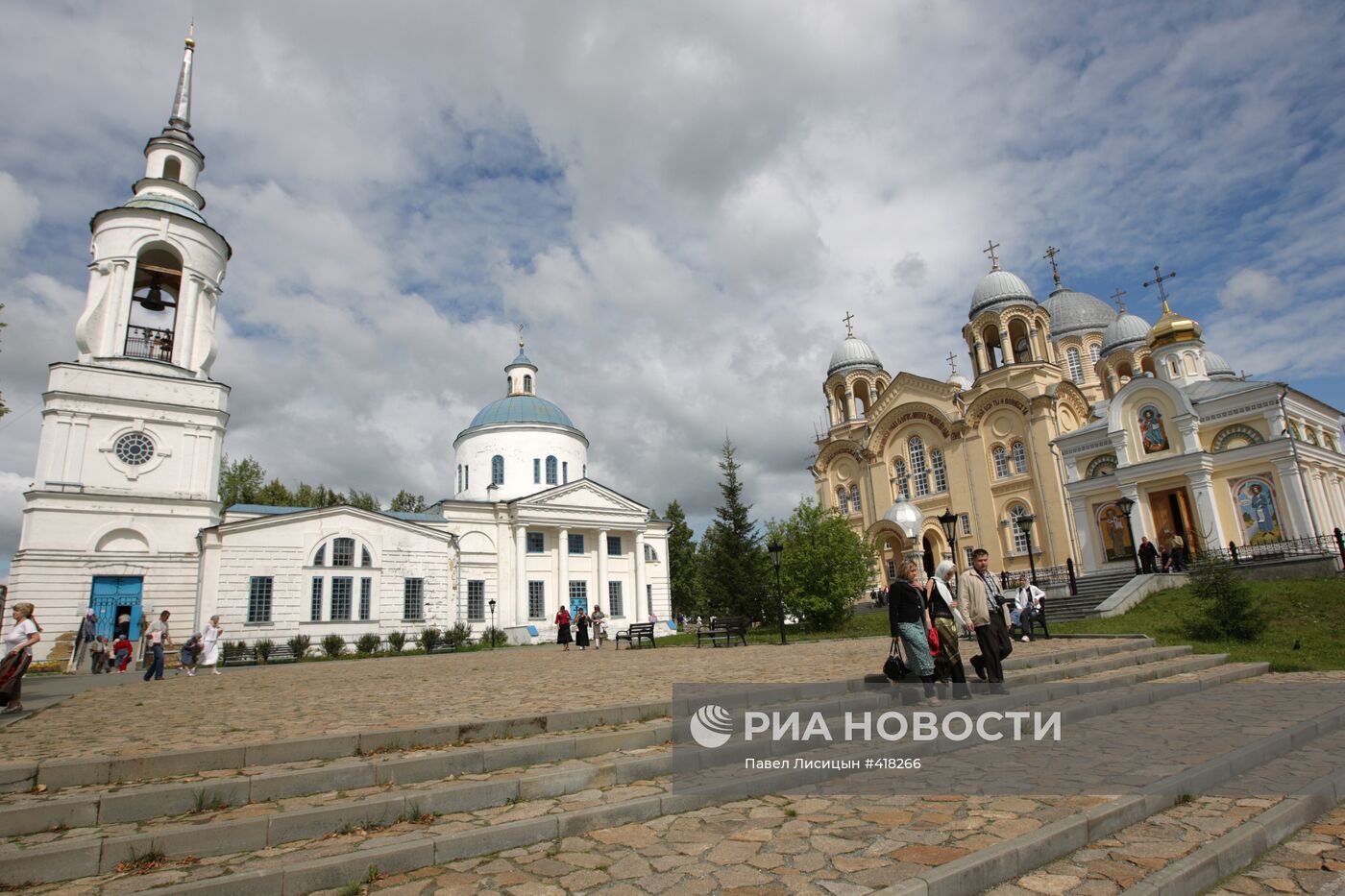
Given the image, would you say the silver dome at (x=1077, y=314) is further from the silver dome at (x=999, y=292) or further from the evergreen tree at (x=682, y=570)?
the evergreen tree at (x=682, y=570)

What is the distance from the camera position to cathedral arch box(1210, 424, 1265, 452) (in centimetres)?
2594

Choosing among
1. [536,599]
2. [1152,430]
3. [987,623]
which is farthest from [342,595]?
[1152,430]

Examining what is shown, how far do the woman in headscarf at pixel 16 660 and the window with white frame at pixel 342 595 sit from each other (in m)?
22.2

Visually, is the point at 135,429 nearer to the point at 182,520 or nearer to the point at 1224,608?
the point at 182,520

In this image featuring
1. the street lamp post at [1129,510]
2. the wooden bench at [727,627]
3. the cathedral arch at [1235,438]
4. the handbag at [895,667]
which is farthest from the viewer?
the street lamp post at [1129,510]

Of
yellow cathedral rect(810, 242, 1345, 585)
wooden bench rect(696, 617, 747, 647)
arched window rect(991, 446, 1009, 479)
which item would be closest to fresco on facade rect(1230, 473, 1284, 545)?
yellow cathedral rect(810, 242, 1345, 585)

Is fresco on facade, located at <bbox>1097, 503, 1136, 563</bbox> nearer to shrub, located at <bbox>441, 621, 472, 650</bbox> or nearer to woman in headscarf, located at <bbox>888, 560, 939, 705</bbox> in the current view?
woman in headscarf, located at <bbox>888, 560, 939, 705</bbox>

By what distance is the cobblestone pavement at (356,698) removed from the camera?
7082 millimetres

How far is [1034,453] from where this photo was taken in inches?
1404

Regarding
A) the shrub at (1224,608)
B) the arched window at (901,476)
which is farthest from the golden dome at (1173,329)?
the shrub at (1224,608)

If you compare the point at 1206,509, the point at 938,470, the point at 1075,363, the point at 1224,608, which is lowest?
the point at 1224,608

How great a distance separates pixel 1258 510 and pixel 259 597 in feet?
127

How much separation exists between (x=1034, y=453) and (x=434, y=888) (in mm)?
37416

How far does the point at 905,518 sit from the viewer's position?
37.7m
